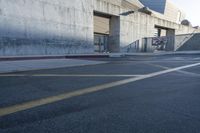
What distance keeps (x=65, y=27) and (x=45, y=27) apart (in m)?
2.36

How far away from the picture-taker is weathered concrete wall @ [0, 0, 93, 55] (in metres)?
16.4

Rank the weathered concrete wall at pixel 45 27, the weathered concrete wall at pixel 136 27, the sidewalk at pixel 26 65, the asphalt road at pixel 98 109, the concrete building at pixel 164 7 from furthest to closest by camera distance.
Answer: the concrete building at pixel 164 7 < the weathered concrete wall at pixel 136 27 < the weathered concrete wall at pixel 45 27 < the sidewalk at pixel 26 65 < the asphalt road at pixel 98 109

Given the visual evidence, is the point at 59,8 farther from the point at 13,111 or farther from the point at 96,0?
the point at 13,111

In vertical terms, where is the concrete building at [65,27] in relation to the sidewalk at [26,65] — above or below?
above

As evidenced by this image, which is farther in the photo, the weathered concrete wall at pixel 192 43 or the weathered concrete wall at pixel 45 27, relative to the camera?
the weathered concrete wall at pixel 192 43

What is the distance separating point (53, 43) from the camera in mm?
19703

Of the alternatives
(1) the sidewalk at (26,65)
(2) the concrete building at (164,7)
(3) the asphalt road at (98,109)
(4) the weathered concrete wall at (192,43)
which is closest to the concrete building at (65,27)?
(1) the sidewalk at (26,65)

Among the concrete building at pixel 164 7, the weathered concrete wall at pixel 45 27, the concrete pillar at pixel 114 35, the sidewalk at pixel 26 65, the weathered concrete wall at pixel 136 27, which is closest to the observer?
the sidewalk at pixel 26 65

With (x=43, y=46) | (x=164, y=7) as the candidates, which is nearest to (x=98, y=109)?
(x=43, y=46)

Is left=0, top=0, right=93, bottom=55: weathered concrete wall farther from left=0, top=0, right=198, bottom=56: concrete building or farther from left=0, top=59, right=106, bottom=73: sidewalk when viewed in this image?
left=0, top=59, right=106, bottom=73: sidewalk

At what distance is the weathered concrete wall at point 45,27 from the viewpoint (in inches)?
646

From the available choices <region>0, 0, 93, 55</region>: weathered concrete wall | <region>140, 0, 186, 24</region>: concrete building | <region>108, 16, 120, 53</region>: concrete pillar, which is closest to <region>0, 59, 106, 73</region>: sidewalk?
<region>0, 0, 93, 55</region>: weathered concrete wall

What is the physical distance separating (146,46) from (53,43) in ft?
51.1

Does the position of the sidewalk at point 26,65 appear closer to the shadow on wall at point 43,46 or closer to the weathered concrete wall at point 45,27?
the shadow on wall at point 43,46
